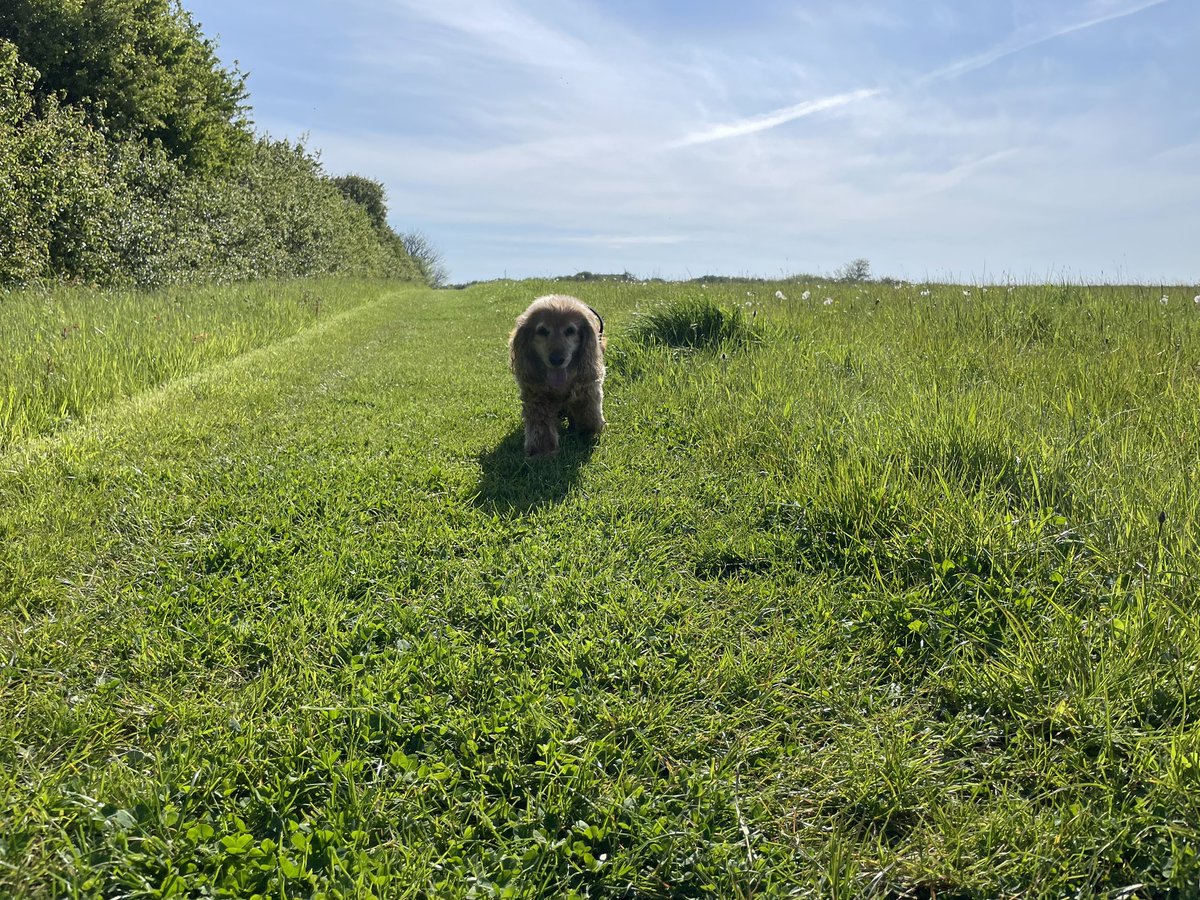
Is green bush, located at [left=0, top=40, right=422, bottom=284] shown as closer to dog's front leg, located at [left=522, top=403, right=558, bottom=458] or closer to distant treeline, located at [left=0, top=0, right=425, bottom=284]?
distant treeline, located at [left=0, top=0, right=425, bottom=284]

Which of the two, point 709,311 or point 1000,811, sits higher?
point 709,311

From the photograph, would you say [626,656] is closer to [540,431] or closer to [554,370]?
[540,431]

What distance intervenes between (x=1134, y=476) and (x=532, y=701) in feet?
10.1

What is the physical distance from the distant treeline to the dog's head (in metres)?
11.7

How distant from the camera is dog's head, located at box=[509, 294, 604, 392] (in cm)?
482

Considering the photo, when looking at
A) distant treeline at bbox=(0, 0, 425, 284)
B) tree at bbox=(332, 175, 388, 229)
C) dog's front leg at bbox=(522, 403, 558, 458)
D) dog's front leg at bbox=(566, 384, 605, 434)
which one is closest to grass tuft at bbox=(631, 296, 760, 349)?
dog's front leg at bbox=(566, 384, 605, 434)

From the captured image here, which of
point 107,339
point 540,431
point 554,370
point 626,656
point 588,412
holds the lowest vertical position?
point 626,656

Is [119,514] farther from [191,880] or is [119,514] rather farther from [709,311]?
[709,311]

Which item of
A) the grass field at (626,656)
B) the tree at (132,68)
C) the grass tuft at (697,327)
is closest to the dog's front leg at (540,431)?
the grass field at (626,656)

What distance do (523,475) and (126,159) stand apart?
15.9m

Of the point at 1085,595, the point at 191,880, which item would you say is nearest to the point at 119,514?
the point at 191,880

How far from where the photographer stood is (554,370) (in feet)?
15.8

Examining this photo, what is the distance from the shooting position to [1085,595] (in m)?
2.43

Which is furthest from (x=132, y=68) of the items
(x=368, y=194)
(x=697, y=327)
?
(x=368, y=194)
